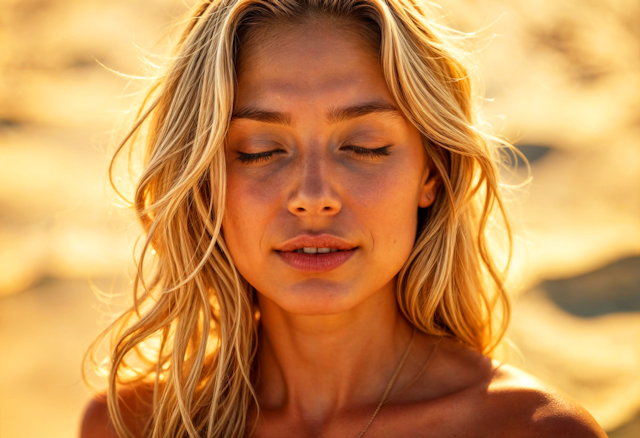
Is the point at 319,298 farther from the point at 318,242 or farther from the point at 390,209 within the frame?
the point at 390,209

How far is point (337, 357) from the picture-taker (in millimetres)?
2201

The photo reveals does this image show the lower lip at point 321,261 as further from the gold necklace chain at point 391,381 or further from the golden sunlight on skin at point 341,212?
the gold necklace chain at point 391,381

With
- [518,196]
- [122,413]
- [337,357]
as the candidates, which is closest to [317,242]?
[337,357]

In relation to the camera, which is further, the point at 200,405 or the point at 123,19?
the point at 123,19

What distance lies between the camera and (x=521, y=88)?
5793 millimetres

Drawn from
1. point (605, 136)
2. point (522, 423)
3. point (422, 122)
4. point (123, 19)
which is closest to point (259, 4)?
point (422, 122)

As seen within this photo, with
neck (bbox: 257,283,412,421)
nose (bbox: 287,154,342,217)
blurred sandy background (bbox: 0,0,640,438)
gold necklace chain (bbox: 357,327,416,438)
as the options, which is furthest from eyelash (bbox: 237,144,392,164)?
blurred sandy background (bbox: 0,0,640,438)

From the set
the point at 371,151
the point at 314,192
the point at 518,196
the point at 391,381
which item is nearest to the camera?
the point at 314,192

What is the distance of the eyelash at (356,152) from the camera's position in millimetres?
1961

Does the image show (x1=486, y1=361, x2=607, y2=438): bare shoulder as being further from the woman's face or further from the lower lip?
the lower lip

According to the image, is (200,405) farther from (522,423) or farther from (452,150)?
(452,150)

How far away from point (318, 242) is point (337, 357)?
0.49 m

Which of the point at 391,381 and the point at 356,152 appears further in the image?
the point at 391,381

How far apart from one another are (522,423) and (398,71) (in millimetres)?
1098
